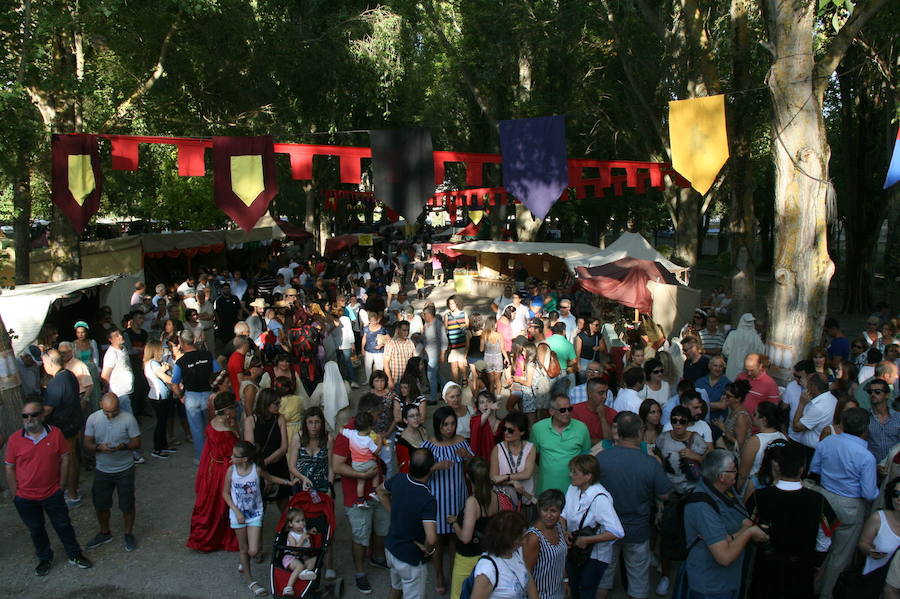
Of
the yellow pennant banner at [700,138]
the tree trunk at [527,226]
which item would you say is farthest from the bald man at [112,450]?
the tree trunk at [527,226]

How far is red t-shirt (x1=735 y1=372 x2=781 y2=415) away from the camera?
617 cm

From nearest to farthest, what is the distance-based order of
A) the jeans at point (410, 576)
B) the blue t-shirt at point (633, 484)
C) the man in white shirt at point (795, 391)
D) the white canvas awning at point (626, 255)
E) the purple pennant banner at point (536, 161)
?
the jeans at point (410, 576), the blue t-shirt at point (633, 484), the man in white shirt at point (795, 391), the purple pennant banner at point (536, 161), the white canvas awning at point (626, 255)

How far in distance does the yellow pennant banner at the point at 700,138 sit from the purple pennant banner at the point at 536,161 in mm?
1772

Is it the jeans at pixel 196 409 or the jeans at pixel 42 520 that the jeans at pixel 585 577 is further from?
the jeans at pixel 196 409

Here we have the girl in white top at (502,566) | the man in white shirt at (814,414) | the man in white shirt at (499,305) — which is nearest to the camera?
the girl in white top at (502,566)

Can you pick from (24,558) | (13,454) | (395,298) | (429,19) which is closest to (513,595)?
(13,454)

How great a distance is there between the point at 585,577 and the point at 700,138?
644cm

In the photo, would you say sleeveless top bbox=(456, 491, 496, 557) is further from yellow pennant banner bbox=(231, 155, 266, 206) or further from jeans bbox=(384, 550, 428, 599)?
yellow pennant banner bbox=(231, 155, 266, 206)

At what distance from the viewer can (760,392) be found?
20.6 ft

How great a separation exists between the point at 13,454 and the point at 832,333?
934 cm

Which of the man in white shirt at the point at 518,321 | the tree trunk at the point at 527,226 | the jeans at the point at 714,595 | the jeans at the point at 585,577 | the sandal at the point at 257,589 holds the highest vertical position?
the tree trunk at the point at 527,226

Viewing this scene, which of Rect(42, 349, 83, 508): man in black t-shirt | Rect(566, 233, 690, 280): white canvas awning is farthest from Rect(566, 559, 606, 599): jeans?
Rect(566, 233, 690, 280): white canvas awning

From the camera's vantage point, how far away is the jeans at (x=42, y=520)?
5.42 meters

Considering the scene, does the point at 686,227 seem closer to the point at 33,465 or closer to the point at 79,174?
the point at 79,174
